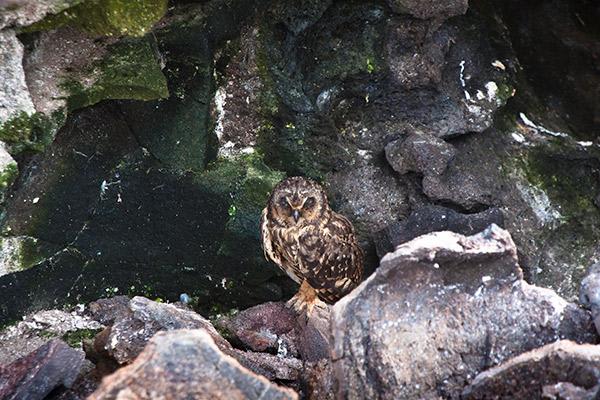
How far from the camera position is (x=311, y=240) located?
4.69m

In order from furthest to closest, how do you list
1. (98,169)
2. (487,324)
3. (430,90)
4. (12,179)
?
1. (430,90)
2. (98,169)
3. (12,179)
4. (487,324)

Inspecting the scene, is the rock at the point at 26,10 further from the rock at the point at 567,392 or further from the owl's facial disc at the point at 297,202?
the rock at the point at 567,392

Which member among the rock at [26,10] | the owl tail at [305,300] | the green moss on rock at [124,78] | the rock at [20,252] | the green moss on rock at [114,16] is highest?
the rock at [26,10]

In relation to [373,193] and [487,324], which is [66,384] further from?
[373,193]

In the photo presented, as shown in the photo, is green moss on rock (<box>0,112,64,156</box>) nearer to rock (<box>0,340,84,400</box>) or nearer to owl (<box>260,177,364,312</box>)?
rock (<box>0,340,84,400</box>)

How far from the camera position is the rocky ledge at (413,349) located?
103 inches

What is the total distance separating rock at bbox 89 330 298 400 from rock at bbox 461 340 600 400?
0.66 meters

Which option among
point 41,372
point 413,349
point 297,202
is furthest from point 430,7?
point 41,372

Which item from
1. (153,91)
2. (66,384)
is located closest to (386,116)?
(153,91)

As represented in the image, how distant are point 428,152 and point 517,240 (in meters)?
0.65

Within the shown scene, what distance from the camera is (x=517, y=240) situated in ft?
15.2

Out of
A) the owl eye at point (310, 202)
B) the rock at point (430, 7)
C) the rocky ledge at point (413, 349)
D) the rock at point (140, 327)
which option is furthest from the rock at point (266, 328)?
the rock at point (430, 7)

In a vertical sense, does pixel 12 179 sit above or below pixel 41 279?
above

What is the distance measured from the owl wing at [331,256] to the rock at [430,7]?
115cm
